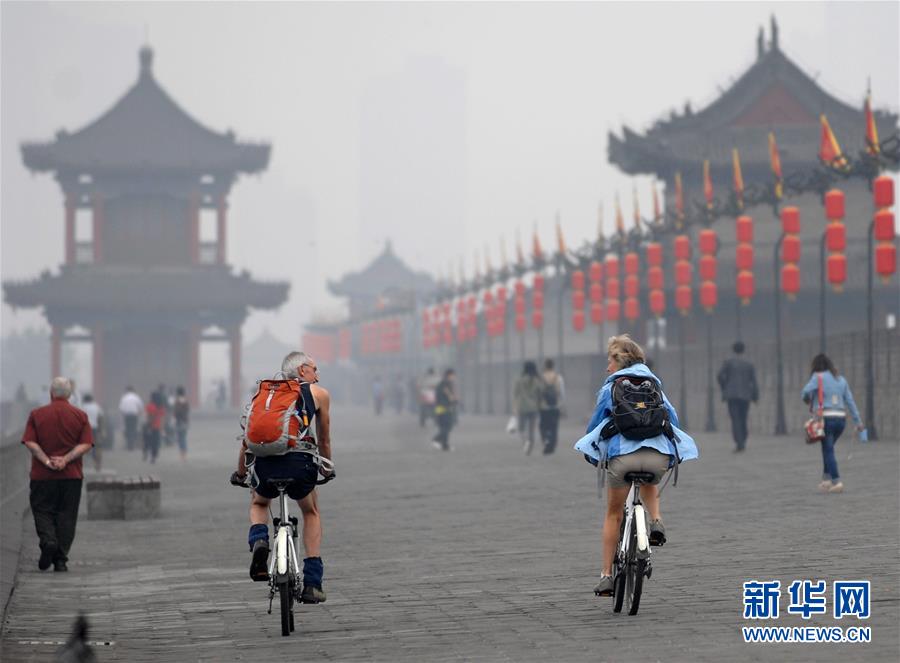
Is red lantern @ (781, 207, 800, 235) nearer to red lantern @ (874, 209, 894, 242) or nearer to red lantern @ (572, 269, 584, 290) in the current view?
red lantern @ (874, 209, 894, 242)

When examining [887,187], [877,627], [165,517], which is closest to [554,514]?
[165,517]

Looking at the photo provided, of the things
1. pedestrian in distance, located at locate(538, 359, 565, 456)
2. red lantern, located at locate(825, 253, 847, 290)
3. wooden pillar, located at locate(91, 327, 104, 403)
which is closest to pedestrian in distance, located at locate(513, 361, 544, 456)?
pedestrian in distance, located at locate(538, 359, 565, 456)

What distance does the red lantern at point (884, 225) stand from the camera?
26.8 metres

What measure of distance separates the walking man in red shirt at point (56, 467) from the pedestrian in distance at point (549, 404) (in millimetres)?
14036

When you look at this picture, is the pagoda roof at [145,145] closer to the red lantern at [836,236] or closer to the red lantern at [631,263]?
the red lantern at [631,263]

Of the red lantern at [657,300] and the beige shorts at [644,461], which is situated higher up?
the red lantern at [657,300]

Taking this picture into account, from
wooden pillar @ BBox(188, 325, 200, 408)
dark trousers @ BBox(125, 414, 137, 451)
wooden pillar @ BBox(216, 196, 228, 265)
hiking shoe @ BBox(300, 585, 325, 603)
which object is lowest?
hiking shoe @ BBox(300, 585, 325, 603)

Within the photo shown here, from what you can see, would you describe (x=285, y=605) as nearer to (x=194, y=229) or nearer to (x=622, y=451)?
(x=622, y=451)

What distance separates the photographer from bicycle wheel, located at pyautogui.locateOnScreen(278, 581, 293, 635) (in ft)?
28.4

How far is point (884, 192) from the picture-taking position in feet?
88.1

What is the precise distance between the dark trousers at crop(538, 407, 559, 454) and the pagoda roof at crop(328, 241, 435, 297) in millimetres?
92120

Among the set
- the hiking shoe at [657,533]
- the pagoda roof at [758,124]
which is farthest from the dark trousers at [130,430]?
the hiking shoe at [657,533]

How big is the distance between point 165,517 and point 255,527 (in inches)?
354

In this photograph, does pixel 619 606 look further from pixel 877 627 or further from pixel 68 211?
pixel 68 211
